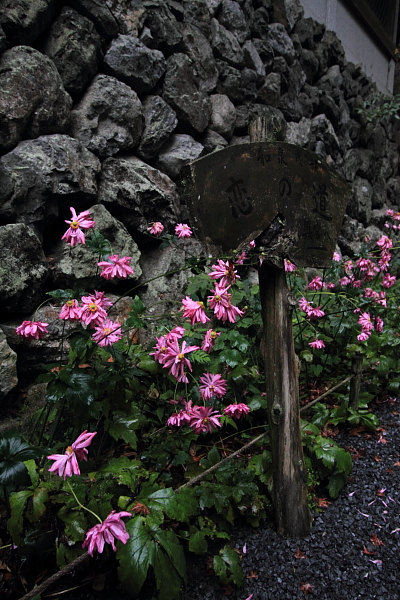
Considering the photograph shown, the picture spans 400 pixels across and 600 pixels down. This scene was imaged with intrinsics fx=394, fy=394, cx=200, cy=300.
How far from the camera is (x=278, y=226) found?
4.29 ft

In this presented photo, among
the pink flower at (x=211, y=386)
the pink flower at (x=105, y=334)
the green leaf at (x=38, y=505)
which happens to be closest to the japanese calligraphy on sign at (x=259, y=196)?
the pink flower at (x=105, y=334)

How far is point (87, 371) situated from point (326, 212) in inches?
41.3

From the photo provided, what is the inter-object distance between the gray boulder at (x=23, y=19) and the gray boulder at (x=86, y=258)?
96cm

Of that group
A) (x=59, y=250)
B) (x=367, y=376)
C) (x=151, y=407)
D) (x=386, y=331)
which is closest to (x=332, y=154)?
(x=386, y=331)

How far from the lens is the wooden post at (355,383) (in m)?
2.15

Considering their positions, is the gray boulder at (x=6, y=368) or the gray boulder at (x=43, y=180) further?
the gray boulder at (x=43, y=180)

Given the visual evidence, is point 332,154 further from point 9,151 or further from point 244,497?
point 244,497

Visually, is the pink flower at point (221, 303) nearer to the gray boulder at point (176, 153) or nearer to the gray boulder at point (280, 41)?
the gray boulder at point (176, 153)

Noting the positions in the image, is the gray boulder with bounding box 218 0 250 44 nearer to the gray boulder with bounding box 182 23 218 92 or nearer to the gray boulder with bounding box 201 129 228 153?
the gray boulder with bounding box 182 23 218 92

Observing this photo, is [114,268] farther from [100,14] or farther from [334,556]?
[100,14]

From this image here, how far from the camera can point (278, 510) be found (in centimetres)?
144

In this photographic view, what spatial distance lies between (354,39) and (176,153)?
14.7 feet

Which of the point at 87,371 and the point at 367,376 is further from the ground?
the point at 87,371

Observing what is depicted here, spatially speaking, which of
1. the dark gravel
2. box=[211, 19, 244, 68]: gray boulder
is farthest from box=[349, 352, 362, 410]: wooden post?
box=[211, 19, 244, 68]: gray boulder
